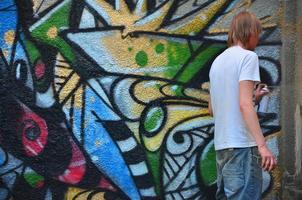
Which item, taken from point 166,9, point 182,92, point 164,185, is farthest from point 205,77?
point 164,185

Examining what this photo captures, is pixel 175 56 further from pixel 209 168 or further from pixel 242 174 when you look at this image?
Answer: pixel 242 174

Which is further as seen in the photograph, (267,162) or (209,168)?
(209,168)

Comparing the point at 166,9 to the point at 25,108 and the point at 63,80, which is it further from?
the point at 25,108

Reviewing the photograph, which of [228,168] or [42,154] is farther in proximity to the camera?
[42,154]

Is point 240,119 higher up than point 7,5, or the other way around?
point 7,5

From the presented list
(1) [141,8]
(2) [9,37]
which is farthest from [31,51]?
(1) [141,8]

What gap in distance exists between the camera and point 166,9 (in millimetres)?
4609

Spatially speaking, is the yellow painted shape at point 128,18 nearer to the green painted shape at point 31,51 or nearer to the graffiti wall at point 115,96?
the graffiti wall at point 115,96

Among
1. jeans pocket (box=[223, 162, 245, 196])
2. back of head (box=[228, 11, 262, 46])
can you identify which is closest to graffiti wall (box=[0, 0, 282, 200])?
back of head (box=[228, 11, 262, 46])

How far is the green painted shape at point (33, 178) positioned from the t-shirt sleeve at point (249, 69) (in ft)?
6.87

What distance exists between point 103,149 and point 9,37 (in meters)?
1.25

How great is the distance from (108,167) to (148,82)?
2.66 ft

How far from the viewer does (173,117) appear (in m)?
4.66

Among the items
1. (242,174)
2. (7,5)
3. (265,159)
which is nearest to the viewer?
(265,159)
